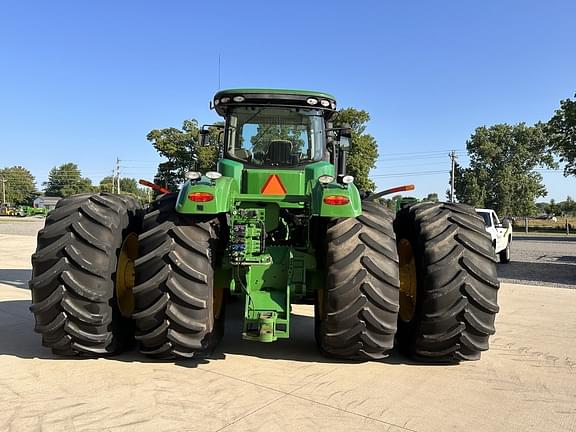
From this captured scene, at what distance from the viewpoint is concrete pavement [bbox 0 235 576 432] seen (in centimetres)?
314

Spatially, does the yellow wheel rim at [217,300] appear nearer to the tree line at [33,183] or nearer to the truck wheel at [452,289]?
the truck wheel at [452,289]

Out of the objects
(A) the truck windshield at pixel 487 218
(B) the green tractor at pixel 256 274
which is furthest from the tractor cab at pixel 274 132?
(A) the truck windshield at pixel 487 218

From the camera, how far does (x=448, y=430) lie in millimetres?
3080

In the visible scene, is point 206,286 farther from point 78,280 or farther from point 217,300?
point 78,280

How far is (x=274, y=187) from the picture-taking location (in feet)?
15.9

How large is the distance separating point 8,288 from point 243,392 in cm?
686

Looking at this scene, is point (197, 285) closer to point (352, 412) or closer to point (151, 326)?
point (151, 326)

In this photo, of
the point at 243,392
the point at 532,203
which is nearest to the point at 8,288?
the point at 243,392

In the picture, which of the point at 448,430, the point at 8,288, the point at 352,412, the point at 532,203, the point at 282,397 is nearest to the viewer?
the point at 448,430

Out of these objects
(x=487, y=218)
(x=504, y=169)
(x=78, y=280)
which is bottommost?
(x=78, y=280)

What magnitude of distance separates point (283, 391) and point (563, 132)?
34.4 metres

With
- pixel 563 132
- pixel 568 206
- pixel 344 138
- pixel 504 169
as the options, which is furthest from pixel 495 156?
pixel 344 138

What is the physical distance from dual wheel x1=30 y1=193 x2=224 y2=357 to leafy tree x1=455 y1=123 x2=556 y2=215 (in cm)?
5148

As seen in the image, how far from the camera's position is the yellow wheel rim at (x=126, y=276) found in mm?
4844
